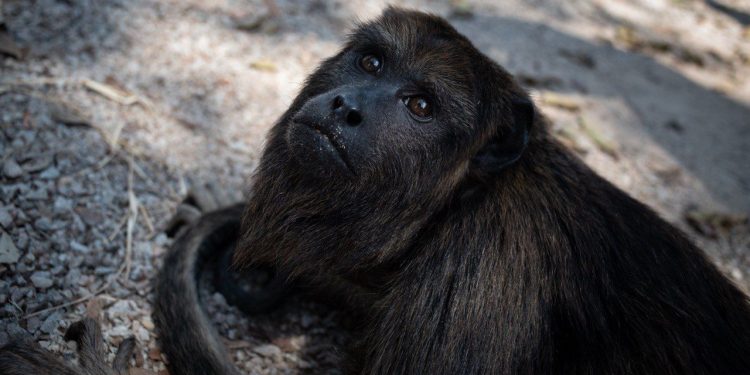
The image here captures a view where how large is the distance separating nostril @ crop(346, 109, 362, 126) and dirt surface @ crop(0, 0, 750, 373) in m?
1.28

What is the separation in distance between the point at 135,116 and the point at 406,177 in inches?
83.5

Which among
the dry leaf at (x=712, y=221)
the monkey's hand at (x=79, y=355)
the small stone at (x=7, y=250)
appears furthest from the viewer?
the dry leaf at (x=712, y=221)

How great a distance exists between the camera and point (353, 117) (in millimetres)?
2391

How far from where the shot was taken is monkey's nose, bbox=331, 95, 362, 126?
237 centimetres

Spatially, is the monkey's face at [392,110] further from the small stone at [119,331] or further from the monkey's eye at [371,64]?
the small stone at [119,331]

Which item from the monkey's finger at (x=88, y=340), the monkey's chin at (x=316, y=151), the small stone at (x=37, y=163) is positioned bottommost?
the monkey's finger at (x=88, y=340)

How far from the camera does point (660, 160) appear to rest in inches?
219

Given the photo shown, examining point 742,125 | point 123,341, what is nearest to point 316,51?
point 123,341

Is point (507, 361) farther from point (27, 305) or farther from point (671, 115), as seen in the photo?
point (671, 115)

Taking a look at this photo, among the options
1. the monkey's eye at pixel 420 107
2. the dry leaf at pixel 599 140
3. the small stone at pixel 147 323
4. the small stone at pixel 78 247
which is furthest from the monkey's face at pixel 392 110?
the dry leaf at pixel 599 140

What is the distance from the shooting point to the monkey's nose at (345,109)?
237 cm

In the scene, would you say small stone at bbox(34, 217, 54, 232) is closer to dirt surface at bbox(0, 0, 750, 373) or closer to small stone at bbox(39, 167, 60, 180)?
dirt surface at bbox(0, 0, 750, 373)

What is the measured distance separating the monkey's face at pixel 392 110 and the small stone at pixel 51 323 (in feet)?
4.10

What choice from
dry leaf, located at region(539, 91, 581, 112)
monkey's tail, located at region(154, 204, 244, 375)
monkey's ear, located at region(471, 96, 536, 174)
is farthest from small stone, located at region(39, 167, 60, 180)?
dry leaf, located at region(539, 91, 581, 112)
